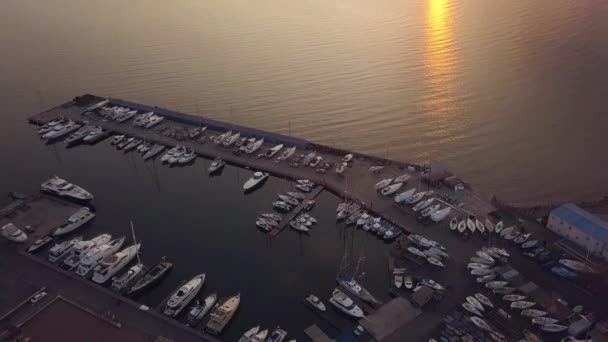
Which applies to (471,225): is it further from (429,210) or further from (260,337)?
(260,337)

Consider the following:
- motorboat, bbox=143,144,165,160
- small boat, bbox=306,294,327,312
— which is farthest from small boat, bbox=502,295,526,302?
motorboat, bbox=143,144,165,160

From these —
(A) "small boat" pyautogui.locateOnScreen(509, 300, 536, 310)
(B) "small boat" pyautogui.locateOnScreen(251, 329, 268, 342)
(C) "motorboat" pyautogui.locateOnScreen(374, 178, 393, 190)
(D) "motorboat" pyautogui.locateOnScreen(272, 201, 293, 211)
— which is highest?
(C) "motorboat" pyautogui.locateOnScreen(374, 178, 393, 190)

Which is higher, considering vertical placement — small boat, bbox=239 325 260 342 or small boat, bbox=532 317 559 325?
small boat, bbox=239 325 260 342

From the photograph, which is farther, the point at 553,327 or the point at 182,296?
the point at 182,296

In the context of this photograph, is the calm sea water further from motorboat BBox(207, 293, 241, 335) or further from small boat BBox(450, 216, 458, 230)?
motorboat BBox(207, 293, 241, 335)

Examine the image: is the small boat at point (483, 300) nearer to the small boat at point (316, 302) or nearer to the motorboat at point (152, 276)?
the small boat at point (316, 302)

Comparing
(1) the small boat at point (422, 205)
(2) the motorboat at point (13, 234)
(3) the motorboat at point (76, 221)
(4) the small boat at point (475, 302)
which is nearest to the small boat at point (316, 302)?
(4) the small boat at point (475, 302)

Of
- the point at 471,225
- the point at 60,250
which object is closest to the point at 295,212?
the point at 471,225
